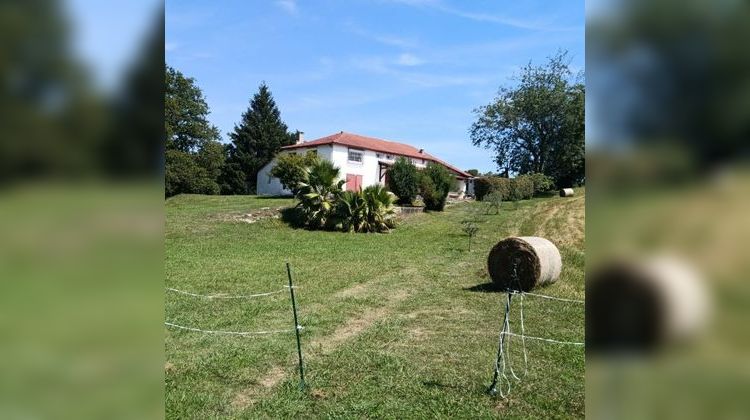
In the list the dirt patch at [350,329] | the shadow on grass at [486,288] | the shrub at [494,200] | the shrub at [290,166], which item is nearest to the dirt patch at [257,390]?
the dirt patch at [350,329]

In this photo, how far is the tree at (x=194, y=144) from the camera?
34969mm

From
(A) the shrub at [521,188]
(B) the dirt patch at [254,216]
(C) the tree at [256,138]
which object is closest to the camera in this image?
(B) the dirt patch at [254,216]

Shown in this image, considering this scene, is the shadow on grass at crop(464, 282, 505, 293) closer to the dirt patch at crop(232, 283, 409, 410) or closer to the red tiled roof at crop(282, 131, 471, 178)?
the dirt patch at crop(232, 283, 409, 410)

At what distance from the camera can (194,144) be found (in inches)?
1619

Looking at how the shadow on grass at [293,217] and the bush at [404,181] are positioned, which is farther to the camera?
the bush at [404,181]

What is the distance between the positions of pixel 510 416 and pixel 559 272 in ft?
18.6

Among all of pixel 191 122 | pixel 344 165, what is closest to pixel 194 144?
pixel 191 122

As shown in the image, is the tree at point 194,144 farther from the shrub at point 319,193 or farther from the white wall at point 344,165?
the shrub at point 319,193

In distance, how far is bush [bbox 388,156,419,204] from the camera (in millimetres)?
22891

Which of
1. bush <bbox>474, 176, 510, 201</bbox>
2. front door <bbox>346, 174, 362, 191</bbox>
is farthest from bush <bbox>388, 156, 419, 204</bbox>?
front door <bbox>346, 174, 362, 191</bbox>
